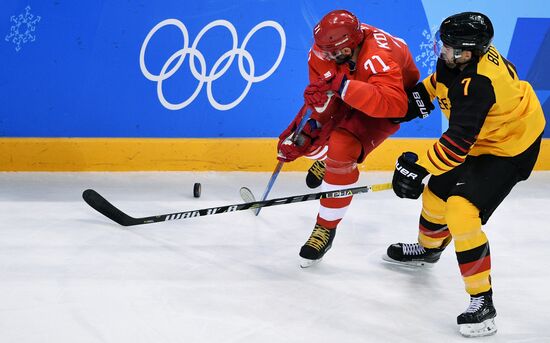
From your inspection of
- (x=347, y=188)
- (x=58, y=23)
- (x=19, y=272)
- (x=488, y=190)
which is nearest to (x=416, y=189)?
(x=488, y=190)

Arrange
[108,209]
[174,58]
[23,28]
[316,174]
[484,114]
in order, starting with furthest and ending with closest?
1. [174,58]
2. [23,28]
3. [316,174]
4. [108,209]
5. [484,114]

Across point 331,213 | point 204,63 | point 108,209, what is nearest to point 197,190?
point 108,209

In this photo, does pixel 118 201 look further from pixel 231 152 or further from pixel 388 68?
pixel 388 68

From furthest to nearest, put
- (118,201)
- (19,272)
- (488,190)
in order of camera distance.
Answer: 1. (118,201)
2. (19,272)
3. (488,190)

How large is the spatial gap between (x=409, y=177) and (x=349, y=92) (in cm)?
45

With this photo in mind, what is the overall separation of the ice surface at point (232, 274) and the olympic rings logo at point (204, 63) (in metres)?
0.55

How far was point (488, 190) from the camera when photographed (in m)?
2.42

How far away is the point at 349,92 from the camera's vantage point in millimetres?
2770

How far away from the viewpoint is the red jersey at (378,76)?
2766mm

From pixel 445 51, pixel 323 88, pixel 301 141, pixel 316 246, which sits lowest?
pixel 316 246

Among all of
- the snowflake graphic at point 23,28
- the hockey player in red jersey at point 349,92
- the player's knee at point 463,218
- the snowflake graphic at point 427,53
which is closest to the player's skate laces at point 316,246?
the hockey player in red jersey at point 349,92

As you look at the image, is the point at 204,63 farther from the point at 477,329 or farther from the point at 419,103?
the point at 477,329

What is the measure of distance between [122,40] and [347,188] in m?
1.76

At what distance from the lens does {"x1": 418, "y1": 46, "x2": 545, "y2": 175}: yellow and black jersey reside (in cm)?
233
